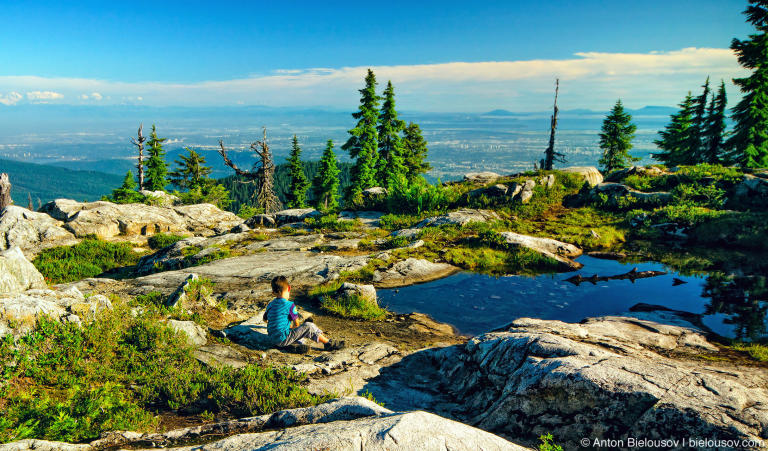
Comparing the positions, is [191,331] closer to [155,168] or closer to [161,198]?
[161,198]

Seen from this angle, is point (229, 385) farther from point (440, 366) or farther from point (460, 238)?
point (460, 238)

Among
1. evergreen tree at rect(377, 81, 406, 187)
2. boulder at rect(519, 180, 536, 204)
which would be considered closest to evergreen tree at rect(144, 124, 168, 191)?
evergreen tree at rect(377, 81, 406, 187)

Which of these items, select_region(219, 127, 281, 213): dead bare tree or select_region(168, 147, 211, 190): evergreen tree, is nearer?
select_region(219, 127, 281, 213): dead bare tree

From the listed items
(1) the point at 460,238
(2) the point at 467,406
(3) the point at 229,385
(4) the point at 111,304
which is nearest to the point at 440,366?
(2) the point at 467,406

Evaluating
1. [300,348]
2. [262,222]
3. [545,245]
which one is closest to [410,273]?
[545,245]

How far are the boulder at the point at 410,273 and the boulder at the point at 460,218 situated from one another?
14.6 feet

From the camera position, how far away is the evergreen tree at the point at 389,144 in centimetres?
4438

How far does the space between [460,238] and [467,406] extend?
10.6 meters

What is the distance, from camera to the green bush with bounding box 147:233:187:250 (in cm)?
2085

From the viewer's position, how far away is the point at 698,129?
153ft

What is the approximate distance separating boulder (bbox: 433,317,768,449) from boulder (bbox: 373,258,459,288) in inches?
218

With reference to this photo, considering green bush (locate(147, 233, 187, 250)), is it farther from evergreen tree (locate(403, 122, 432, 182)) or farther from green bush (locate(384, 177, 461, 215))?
evergreen tree (locate(403, 122, 432, 182))

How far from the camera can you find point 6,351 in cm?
589

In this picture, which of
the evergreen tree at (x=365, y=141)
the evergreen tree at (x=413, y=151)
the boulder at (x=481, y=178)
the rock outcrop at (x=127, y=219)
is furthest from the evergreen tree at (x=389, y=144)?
the rock outcrop at (x=127, y=219)
